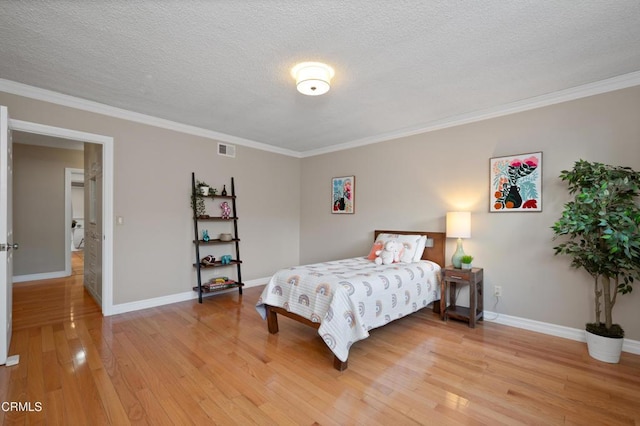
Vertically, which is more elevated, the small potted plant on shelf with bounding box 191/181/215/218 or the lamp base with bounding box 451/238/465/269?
the small potted plant on shelf with bounding box 191/181/215/218

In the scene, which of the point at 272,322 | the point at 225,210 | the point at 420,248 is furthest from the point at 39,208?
the point at 420,248

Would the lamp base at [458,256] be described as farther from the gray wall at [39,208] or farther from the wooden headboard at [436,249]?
the gray wall at [39,208]

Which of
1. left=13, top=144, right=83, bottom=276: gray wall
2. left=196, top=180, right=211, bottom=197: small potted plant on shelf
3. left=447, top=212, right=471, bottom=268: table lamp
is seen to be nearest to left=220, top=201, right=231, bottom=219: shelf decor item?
left=196, top=180, right=211, bottom=197: small potted plant on shelf

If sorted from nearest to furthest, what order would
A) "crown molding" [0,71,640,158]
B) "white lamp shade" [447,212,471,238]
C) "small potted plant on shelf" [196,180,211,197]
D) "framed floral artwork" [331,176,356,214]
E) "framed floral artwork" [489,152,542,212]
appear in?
"crown molding" [0,71,640,158] → "framed floral artwork" [489,152,542,212] → "white lamp shade" [447,212,471,238] → "small potted plant on shelf" [196,180,211,197] → "framed floral artwork" [331,176,356,214]

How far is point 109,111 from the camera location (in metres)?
3.52

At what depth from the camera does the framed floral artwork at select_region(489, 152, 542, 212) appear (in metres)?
3.16

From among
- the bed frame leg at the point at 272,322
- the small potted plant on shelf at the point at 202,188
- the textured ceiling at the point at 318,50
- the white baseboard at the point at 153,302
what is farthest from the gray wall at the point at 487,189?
the white baseboard at the point at 153,302

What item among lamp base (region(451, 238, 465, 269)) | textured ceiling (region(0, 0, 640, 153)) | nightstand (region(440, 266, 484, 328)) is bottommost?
nightstand (region(440, 266, 484, 328))

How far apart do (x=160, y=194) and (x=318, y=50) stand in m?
2.95

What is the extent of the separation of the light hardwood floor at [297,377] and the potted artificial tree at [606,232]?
25 cm

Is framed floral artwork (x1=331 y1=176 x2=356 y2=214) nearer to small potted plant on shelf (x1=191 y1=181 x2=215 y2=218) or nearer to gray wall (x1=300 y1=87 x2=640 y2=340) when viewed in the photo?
gray wall (x1=300 y1=87 x2=640 y2=340)

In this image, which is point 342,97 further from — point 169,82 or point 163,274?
point 163,274

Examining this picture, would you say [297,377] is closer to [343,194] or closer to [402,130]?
[343,194]

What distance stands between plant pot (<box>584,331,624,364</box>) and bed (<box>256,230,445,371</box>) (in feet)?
4.74
